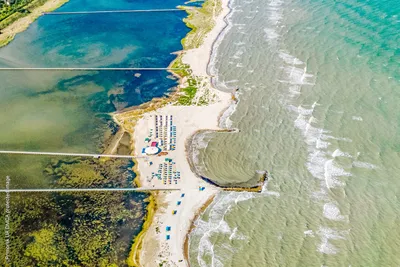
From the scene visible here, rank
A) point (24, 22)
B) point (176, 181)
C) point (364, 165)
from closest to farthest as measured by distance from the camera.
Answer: point (176, 181) < point (364, 165) < point (24, 22)

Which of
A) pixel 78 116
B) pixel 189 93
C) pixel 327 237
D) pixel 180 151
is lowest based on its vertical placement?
pixel 78 116

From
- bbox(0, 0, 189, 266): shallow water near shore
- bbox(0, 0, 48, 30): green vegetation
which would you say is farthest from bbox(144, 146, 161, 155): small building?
bbox(0, 0, 48, 30): green vegetation

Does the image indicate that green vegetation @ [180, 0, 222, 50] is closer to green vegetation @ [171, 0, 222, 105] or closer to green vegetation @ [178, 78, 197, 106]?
green vegetation @ [171, 0, 222, 105]

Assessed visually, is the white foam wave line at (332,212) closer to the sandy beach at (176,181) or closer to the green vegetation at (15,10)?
the sandy beach at (176,181)

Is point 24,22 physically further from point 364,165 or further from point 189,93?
point 364,165

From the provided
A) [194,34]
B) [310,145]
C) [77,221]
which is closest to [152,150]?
[77,221]

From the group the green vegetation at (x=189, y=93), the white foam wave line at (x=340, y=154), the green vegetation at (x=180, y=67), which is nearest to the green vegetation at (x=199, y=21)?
the green vegetation at (x=180, y=67)

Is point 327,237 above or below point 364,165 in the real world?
below

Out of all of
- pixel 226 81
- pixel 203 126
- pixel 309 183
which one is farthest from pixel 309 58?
pixel 309 183
